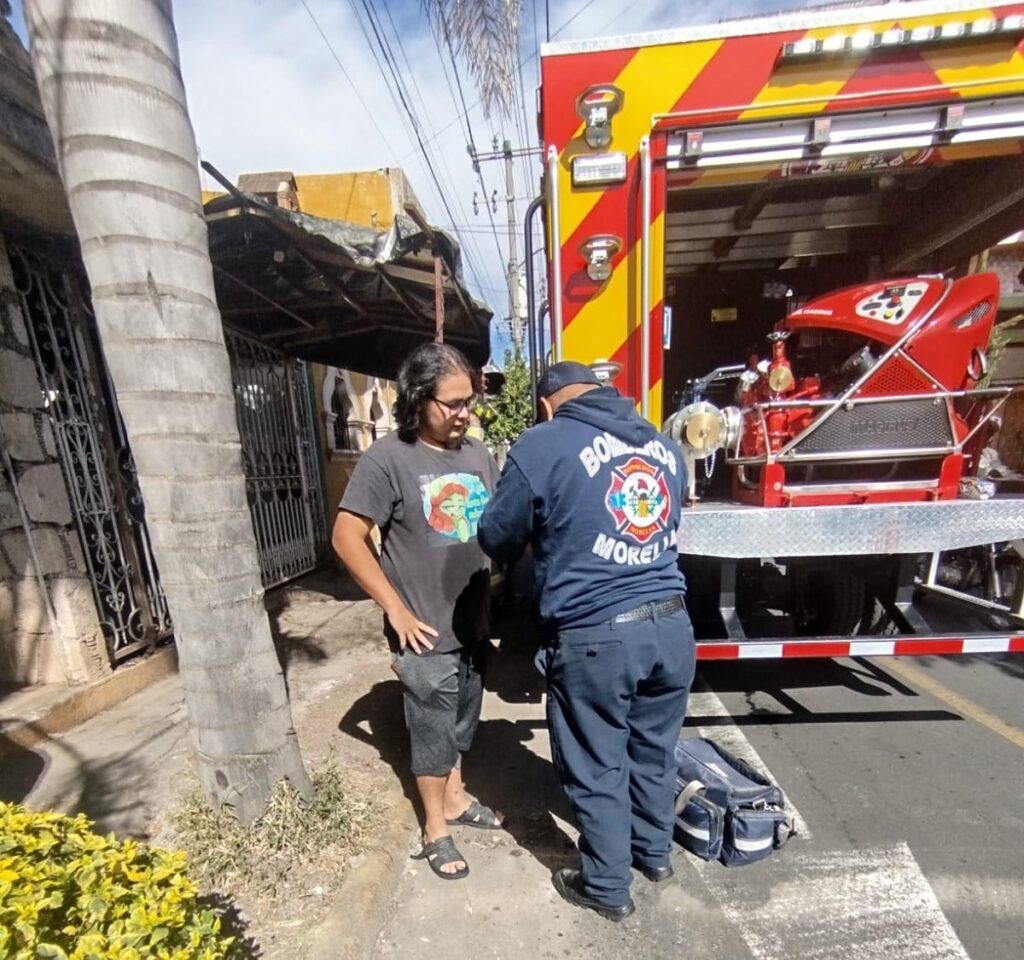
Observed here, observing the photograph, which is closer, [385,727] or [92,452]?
[385,727]

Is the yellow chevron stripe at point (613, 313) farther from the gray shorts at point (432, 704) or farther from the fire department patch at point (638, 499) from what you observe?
the gray shorts at point (432, 704)

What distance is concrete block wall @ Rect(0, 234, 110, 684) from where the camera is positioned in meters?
2.99

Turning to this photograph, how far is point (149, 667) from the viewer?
11.9ft

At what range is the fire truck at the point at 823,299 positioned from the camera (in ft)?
7.66

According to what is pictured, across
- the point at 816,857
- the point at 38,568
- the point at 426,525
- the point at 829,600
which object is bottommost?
the point at 816,857

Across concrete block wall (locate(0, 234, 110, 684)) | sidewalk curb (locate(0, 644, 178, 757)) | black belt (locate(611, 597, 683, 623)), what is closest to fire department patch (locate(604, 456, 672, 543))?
black belt (locate(611, 597, 683, 623))

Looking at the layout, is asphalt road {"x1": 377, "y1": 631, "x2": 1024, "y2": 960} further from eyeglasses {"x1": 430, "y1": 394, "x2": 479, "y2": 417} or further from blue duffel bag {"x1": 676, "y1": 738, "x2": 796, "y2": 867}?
eyeglasses {"x1": 430, "y1": 394, "x2": 479, "y2": 417}

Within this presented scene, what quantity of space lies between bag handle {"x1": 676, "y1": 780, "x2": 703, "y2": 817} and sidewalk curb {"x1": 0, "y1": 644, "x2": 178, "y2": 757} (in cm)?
269

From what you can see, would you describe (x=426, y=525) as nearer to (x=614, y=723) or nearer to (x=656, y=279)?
(x=614, y=723)

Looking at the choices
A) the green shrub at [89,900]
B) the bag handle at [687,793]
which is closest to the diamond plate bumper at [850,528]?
the bag handle at [687,793]

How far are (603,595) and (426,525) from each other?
67cm

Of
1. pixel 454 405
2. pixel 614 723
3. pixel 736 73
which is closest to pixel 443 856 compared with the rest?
pixel 614 723

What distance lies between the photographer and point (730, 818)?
2.14 meters

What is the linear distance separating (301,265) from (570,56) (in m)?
2.26
